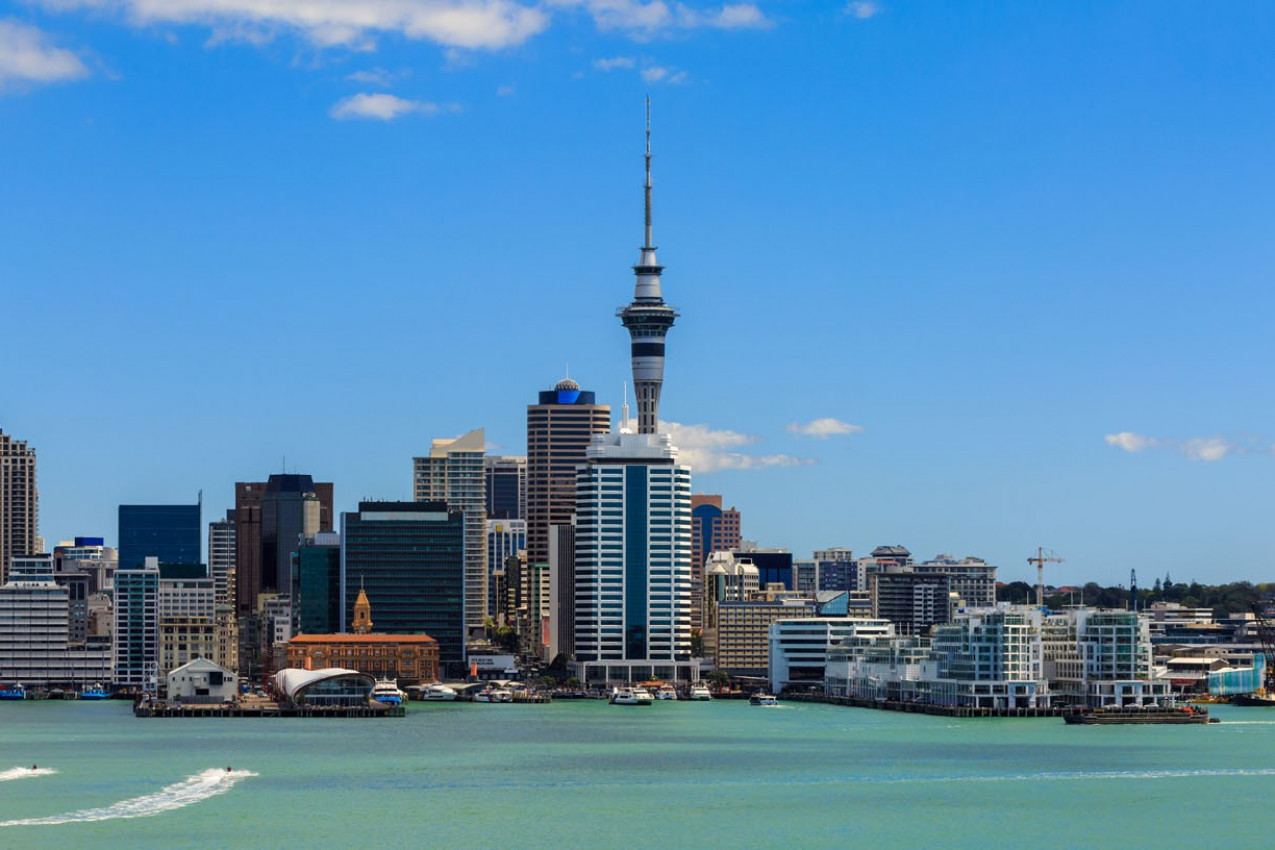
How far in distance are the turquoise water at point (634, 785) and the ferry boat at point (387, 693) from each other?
96.8ft

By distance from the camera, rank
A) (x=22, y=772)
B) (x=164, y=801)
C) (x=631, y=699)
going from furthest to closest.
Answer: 1. (x=631, y=699)
2. (x=22, y=772)
3. (x=164, y=801)

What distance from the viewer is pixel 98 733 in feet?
457

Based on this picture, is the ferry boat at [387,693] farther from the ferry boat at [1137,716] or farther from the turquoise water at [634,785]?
the ferry boat at [1137,716]

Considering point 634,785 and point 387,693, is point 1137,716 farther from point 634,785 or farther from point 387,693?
point 634,785

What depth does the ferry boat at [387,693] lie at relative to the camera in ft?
583

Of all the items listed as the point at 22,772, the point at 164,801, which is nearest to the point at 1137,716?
the point at 22,772

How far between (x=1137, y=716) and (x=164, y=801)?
A: 3022 inches

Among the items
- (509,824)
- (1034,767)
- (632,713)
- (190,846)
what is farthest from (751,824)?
(632,713)

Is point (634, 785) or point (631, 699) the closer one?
point (634, 785)

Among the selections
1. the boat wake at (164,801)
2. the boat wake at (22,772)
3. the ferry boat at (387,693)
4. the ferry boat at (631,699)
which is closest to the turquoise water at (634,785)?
the boat wake at (164,801)

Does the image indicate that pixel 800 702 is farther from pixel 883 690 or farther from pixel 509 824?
pixel 509 824

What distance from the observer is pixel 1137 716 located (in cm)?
15075

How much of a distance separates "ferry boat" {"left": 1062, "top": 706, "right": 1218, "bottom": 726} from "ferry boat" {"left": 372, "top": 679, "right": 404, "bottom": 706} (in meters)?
49.8

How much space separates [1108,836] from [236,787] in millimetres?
34506
